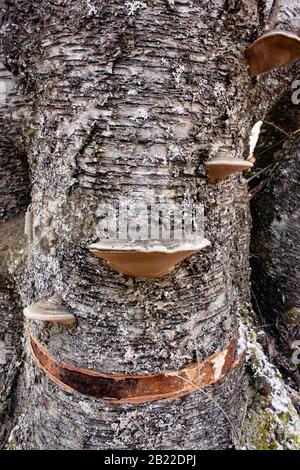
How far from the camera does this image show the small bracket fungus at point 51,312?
3.60 feet

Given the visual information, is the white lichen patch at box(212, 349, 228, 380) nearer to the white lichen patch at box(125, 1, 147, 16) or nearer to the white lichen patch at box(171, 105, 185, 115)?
the white lichen patch at box(171, 105, 185, 115)

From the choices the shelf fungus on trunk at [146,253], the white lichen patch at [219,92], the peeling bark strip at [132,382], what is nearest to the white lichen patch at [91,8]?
the white lichen patch at [219,92]

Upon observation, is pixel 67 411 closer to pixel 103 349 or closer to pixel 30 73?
pixel 103 349

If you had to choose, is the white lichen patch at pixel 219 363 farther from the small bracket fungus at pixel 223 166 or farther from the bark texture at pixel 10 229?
the bark texture at pixel 10 229

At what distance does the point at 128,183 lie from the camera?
1.14m

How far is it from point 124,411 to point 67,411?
0.21m

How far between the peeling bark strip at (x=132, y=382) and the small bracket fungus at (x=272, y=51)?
3.24ft

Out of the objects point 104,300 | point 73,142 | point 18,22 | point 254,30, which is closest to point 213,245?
point 104,300

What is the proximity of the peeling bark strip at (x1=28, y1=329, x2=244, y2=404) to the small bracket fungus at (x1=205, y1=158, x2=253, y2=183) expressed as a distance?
2.09ft

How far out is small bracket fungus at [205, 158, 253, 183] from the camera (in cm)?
107

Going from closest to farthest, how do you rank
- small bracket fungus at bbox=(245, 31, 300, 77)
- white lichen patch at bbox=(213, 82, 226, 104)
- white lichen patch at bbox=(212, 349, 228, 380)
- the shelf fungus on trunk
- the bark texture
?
the shelf fungus on trunk
small bracket fungus at bbox=(245, 31, 300, 77)
white lichen patch at bbox=(213, 82, 226, 104)
white lichen patch at bbox=(212, 349, 228, 380)
the bark texture

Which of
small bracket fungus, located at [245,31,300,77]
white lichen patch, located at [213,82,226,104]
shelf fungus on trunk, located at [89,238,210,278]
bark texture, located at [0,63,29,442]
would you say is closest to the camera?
shelf fungus on trunk, located at [89,238,210,278]

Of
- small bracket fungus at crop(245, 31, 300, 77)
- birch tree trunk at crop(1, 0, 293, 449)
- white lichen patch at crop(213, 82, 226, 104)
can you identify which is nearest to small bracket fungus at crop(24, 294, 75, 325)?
birch tree trunk at crop(1, 0, 293, 449)

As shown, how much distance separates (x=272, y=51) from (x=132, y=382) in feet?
3.66
